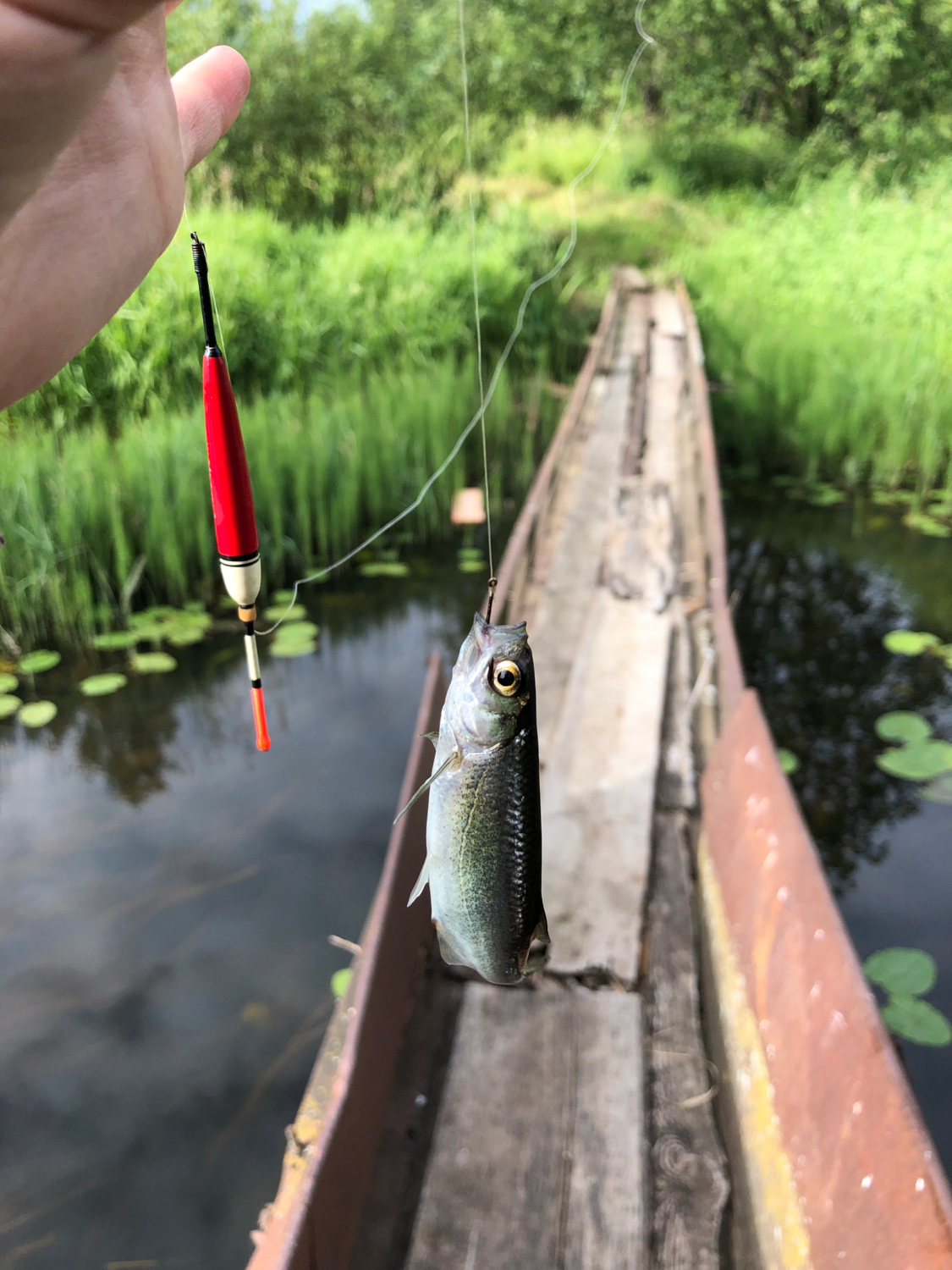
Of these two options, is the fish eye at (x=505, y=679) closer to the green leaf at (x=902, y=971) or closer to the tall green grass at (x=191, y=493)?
the green leaf at (x=902, y=971)

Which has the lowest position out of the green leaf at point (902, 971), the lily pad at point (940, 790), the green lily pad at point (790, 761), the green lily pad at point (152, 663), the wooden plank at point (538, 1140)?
the green leaf at point (902, 971)

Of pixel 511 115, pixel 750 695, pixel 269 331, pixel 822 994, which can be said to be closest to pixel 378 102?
pixel 269 331

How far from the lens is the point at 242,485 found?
1.08 metres

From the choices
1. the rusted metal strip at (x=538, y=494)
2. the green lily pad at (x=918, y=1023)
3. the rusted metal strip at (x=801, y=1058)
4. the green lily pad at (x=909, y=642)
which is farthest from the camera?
the green lily pad at (x=909, y=642)

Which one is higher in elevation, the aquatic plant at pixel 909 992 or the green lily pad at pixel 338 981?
the green lily pad at pixel 338 981

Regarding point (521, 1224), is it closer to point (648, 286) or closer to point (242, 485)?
point (242, 485)

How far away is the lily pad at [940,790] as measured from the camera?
380 cm

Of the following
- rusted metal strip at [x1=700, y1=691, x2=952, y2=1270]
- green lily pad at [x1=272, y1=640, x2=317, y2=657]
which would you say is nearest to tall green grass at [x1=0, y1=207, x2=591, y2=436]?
green lily pad at [x1=272, y1=640, x2=317, y2=657]

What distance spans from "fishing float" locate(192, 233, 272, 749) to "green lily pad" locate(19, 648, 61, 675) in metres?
3.54

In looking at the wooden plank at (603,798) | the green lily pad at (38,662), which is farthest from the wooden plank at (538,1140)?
the green lily pad at (38,662)

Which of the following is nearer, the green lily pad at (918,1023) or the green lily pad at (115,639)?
the green lily pad at (918,1023)

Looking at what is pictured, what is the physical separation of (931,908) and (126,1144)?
2.97 meters

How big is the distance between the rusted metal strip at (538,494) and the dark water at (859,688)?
1459 mm

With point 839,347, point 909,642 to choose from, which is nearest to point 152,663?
point 909,642
